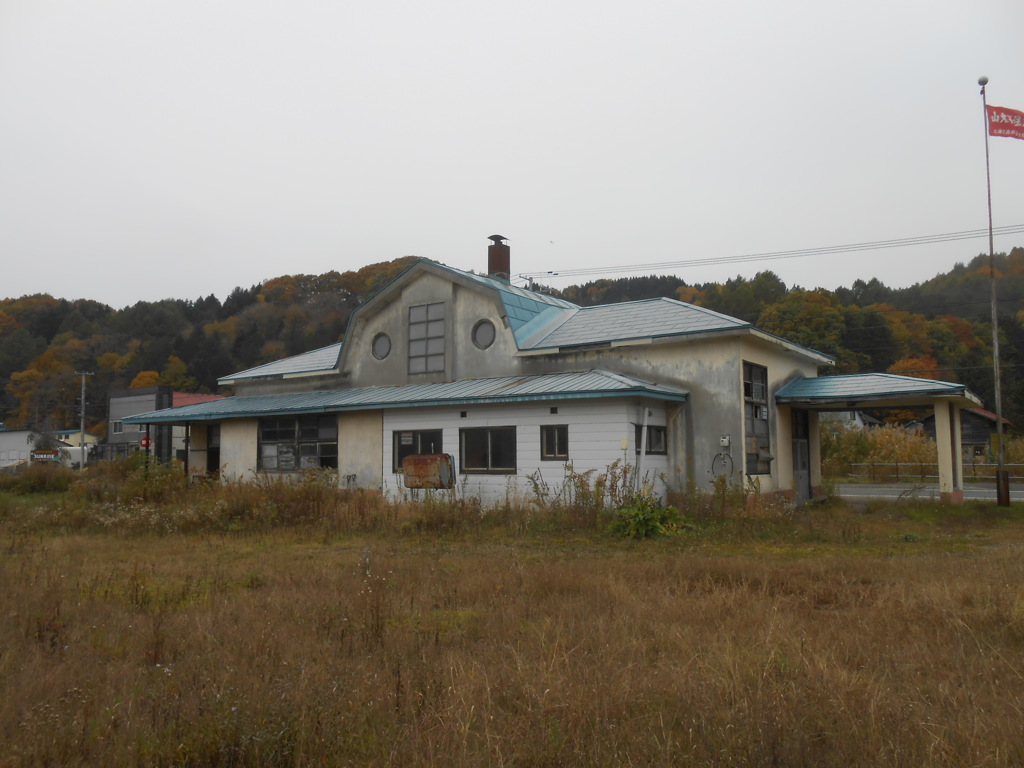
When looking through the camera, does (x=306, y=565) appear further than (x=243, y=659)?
Yes

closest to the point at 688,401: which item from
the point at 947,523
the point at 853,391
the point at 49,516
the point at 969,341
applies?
the point at 853,391

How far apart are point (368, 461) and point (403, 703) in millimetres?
16757

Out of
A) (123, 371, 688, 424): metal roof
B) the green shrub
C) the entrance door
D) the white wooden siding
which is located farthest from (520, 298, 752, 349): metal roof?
the green shrub

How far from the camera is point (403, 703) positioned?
4.70 metres

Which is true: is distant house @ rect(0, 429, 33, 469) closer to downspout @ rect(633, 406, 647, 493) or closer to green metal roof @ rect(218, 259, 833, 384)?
green metal roof @ rect(218, 259, 833, 384)

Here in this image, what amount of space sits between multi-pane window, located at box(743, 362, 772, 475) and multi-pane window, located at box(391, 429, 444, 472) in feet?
23.7

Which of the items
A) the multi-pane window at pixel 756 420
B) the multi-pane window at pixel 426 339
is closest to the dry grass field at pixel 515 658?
the multi-pane window at pixel 756 420

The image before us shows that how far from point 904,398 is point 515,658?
1520cm

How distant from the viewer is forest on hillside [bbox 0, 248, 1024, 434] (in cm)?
5475

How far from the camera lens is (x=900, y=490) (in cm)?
2500

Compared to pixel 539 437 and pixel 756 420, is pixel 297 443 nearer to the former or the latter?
pixel 539 437

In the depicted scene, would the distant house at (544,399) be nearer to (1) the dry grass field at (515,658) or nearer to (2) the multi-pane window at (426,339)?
(2) the multi-pane window at (426,339)

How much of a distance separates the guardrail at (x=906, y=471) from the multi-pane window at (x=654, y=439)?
627 inches

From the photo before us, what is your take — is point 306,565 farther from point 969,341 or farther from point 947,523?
point 969,341
